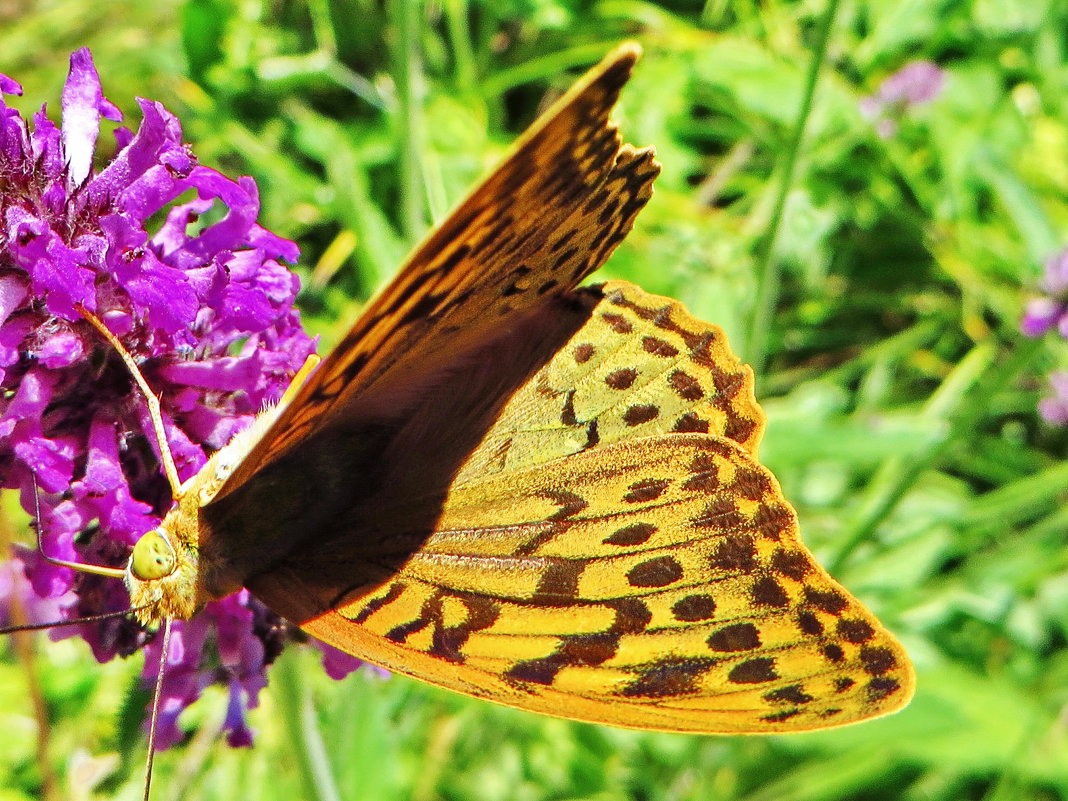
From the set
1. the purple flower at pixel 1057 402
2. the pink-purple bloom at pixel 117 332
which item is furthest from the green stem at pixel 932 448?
the pink-purple bloom at pixel 117 332

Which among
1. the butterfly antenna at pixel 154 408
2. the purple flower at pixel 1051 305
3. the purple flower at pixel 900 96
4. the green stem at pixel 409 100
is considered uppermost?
the purple flower at pixel 900 96

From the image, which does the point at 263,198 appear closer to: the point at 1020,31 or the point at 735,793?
the point at 735,793

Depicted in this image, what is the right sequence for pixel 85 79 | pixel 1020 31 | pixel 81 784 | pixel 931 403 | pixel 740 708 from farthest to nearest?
1. pixel 1020 31
2. pixel 931 403
3. pixel 81 784
4. pixel 85 79
5. pixel 740 708

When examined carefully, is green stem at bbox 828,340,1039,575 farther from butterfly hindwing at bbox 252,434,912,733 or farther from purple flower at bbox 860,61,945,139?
butterfly hindwing at bbox 252,434,912,733

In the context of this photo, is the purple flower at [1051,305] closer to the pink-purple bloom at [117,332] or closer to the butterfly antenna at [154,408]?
the pink-purple bloom at [117,332]

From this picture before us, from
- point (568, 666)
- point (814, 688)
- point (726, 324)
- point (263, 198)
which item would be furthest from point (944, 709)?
point (263, 198)

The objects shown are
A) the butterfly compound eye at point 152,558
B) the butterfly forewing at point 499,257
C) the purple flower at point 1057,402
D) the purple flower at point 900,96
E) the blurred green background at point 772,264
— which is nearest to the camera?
the butterfly forewing at point 499,257

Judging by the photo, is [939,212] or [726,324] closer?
[726,324]
